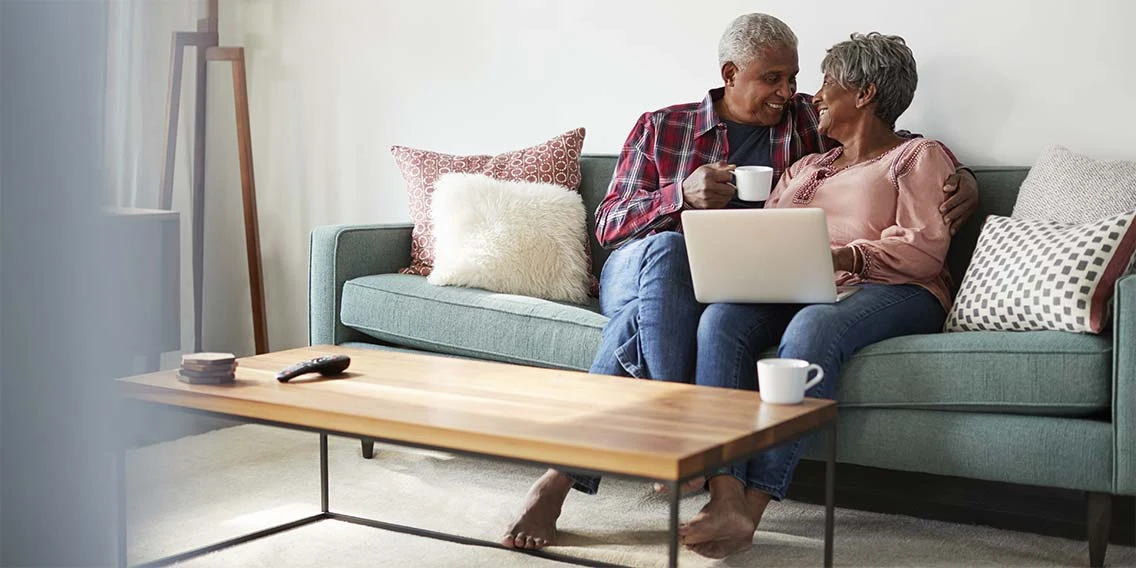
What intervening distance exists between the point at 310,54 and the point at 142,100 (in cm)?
400

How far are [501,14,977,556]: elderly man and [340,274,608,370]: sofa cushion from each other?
122 millimetres

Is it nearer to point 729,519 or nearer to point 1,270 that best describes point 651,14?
point 729,519

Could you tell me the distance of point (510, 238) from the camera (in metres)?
3.14

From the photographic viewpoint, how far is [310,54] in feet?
13.8

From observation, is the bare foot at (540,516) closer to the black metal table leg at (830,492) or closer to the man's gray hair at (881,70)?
the black metal table leg at (830,492)

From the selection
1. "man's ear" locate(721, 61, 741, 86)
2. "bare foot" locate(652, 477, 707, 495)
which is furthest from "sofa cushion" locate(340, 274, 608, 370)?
"man's ear" locate(721, 61, 741, 86)

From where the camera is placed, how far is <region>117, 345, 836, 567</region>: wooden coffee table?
153cm

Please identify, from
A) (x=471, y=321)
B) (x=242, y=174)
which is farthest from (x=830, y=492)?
(x=242, y=174)

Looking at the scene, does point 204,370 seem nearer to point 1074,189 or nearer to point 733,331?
point 733,331

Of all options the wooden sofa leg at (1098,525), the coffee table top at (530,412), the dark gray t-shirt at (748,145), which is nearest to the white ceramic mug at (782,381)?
the coffee table top at (530,412)

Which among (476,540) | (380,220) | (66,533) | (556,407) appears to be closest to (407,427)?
(556,407)

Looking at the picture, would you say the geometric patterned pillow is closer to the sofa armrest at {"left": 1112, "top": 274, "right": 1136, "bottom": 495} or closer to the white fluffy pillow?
the sofa armrest at {"left": 1112, "top": 274, "right": 1136, "bottom": 495}

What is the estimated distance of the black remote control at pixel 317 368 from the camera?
2.07 metres

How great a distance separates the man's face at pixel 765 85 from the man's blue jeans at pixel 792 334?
2.07 ft
